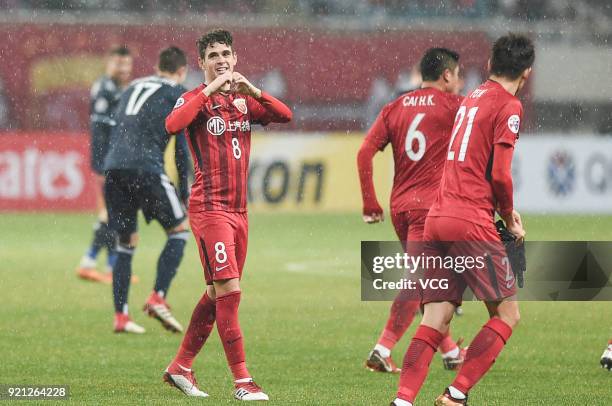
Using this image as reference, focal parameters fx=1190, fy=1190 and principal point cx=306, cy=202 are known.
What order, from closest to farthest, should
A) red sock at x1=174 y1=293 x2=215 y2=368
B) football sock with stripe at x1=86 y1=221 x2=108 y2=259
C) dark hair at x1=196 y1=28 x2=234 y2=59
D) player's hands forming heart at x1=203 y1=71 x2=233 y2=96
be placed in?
player's hands forming heart at x1=203 y1=71 x2=233 y2=96 → dark hair at x1=196 y1=28 x2=234 y2=59 → red sock at x1=174 y1=293 x2=215 y2=368 → football sock with stripe at x1=86 y1=221 x2=108 y2=259

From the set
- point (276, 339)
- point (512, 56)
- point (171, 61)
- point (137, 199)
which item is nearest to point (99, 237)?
point (137, 199)

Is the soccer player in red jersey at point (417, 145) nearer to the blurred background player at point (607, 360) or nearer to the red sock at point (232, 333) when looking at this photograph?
the blurred background player at point (607, 360)

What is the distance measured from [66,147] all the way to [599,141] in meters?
9.31

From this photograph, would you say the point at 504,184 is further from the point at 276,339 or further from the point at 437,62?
the point at 276,339

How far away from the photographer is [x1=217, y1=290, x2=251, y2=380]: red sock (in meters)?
6.46

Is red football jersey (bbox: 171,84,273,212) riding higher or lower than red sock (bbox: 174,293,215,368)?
higher

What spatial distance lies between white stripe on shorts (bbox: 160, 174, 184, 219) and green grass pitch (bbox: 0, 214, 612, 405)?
95 centimetres

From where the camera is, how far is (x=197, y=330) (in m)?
6.79

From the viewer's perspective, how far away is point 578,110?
2625 centimetres

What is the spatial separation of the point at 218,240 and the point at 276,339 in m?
2.60

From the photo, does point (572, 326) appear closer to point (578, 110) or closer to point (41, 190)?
point (41, 190)

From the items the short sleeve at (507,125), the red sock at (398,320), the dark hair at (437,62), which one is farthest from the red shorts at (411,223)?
the short sleeve at (507,125)

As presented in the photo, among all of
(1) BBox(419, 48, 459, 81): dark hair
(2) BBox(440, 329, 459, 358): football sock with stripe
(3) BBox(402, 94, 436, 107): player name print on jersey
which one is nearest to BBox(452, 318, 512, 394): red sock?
(2) BBox(440, 329, 459, 358): football sock with stripe

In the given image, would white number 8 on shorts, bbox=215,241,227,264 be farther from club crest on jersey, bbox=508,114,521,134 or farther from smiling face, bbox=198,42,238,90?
club crest on jersey, bbox=508,114,521,134
